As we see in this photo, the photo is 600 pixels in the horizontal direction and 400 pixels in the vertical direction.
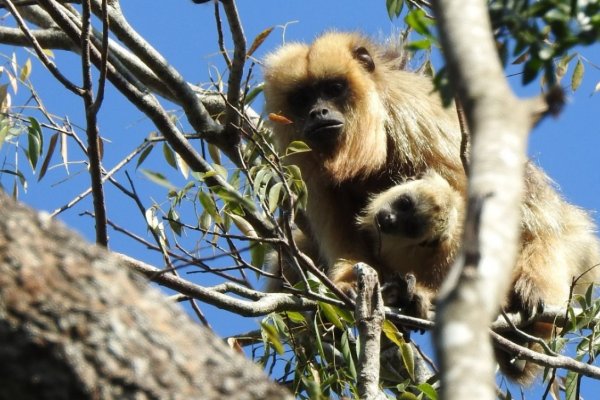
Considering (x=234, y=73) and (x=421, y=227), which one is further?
(x=421, y=227)

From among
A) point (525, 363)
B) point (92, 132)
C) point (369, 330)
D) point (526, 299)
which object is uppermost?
point (92, 132)

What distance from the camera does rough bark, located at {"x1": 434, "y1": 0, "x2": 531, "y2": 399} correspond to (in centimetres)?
149

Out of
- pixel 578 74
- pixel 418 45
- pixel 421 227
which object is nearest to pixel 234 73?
pixel 421 227

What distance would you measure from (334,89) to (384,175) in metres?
0.68

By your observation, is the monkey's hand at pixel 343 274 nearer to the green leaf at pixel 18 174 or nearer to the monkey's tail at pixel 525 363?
the monkey's tail at pixel 525 363

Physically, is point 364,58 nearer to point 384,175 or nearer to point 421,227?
point 384,175

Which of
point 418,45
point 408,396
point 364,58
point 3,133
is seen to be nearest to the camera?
point 418,45

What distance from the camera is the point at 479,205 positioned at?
160cm

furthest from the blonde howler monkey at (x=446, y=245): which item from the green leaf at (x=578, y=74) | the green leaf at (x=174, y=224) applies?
the green leaf at (x=174, y=224)

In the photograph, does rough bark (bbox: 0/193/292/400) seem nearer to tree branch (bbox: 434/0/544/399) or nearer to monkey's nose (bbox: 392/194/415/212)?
tree branch (bbox: 434/0/544/399)

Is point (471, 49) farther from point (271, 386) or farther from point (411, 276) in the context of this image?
point (411, 276)

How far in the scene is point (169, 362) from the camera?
209 cm

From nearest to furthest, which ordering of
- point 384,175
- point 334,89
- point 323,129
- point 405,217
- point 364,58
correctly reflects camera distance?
point 405,217, point 323,129, point 384,175, point 334,89, point 364,58

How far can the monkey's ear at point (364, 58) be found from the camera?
22.9 ft
